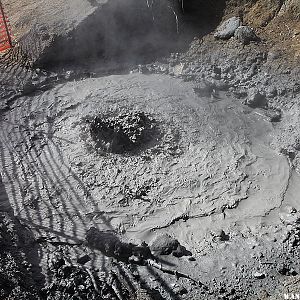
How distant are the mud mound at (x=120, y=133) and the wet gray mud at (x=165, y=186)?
0.08m

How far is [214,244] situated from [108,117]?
314cm

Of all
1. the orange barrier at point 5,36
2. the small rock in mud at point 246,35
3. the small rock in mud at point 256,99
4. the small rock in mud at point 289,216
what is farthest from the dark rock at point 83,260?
the orange barrier at point 5,36

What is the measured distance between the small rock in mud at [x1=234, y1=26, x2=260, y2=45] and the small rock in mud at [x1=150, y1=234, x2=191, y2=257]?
4.98 metres

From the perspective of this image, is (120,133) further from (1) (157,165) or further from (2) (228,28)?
(2) (228,28)

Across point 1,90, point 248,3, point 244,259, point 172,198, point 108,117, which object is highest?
point 248,3

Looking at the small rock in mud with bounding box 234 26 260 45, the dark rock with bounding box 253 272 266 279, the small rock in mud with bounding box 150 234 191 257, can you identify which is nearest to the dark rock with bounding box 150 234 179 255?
the small rock in mud with bounding box 150 234 191 257

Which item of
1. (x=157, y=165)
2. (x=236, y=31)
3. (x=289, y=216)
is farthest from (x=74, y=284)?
(x=236, y=31)

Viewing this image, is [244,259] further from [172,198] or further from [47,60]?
[47,60]

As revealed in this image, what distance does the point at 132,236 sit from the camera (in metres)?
5.66

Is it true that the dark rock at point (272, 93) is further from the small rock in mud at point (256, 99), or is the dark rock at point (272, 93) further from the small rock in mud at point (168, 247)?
the small rock in mud at point (168, 247)

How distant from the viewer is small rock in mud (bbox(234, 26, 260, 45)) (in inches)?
329

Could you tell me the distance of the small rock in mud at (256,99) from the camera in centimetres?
767

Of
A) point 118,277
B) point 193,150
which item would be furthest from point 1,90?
point 118,277

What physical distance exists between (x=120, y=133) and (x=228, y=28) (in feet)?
12.5
